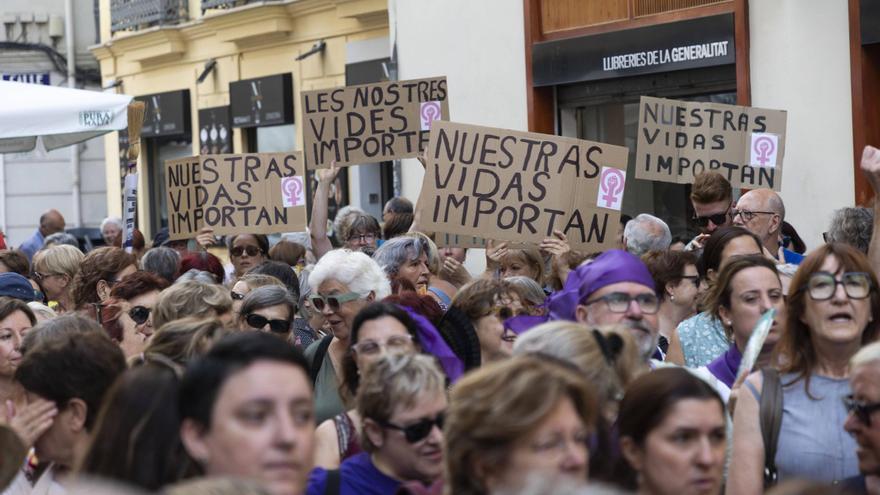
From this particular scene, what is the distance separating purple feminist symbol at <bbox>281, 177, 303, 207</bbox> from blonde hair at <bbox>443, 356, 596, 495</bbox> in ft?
25.2

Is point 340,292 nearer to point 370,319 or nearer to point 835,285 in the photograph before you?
point 370,319

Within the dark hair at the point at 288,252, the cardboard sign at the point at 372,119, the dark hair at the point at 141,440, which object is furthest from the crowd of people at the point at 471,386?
the cardboard sign at the point at 372,119

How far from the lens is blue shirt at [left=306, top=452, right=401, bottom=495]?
4832 millimetres

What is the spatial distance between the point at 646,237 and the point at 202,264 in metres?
2.77

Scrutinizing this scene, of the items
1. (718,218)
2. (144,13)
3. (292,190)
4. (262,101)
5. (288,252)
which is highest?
(144,13)

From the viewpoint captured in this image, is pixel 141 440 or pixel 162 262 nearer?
pixel 141 440

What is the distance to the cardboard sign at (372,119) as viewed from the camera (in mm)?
11727

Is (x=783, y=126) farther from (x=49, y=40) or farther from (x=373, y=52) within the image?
(x=49, y=40)

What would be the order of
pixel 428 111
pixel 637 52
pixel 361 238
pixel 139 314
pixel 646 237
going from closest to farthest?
pixel 139 314, pixel 646 237, pixel 361 238, pixel 428 111, pixel 637 52

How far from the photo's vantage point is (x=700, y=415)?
443 cm

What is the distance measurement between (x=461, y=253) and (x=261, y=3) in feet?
38.4

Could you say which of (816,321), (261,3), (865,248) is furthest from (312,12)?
(816,321)

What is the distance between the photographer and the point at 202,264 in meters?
10.4

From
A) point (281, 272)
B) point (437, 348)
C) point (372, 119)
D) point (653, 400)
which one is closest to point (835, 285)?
point (653, 400)
